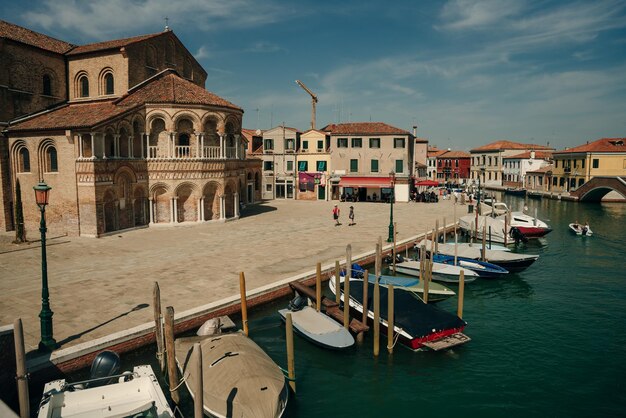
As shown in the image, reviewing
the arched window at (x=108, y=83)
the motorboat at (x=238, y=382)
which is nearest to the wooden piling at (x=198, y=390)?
the motorboat at (x=238, y=382)

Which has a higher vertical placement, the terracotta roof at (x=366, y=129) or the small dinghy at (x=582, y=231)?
the terracotta roof at (x=366, y=129)

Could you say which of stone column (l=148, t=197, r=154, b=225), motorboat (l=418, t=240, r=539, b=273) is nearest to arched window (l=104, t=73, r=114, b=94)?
stone column (l=148, t=197, r=154, b=225)

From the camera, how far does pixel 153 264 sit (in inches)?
807

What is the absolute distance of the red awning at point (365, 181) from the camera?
159 feet

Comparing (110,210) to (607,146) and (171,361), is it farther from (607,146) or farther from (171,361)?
(607,146)

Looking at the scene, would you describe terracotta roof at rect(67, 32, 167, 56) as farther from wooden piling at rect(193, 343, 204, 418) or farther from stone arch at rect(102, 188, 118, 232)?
wooden piling at rect(193, 343, 204, 418)

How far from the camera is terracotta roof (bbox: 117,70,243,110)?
30125 millimetres

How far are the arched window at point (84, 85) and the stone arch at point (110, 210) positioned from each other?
433 inches

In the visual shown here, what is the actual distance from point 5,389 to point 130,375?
296cm

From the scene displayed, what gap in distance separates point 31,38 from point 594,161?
66.6 meters

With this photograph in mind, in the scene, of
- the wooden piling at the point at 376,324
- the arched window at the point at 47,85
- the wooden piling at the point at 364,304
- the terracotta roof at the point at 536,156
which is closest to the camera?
the wooden piling at the point at 376,324

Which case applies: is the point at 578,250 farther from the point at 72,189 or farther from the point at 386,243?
the point at 72,189

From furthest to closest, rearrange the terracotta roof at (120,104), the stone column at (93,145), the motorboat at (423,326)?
the terracotta roof at (120,104)
the stone column at (93,145)
the motorboat at (423,326)

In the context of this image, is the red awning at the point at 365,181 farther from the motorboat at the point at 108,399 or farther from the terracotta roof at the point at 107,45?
the motorboat at the point at 108,399
